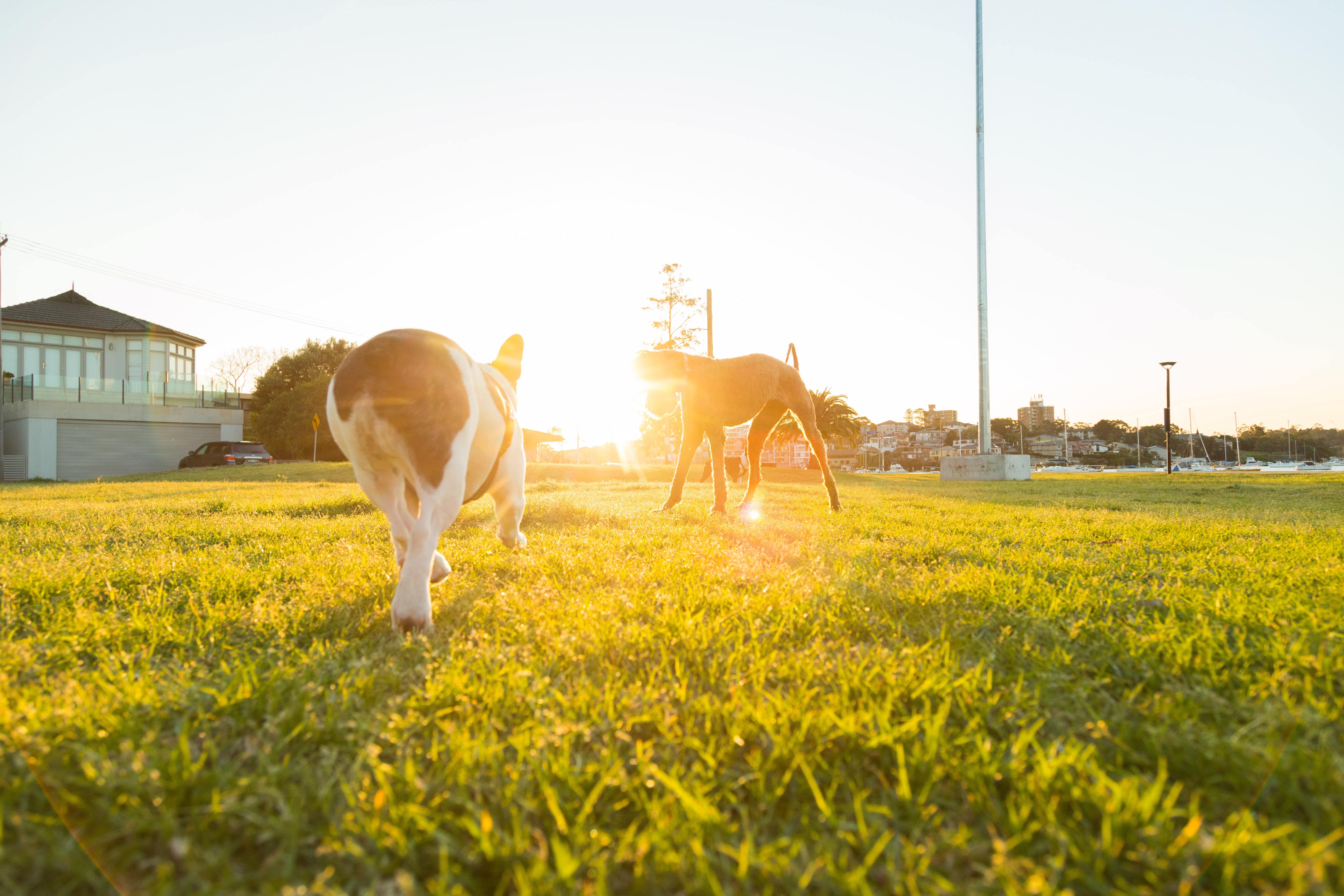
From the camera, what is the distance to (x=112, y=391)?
3166cm

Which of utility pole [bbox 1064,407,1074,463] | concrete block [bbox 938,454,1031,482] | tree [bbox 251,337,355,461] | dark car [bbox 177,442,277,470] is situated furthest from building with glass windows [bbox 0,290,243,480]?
utility pole [bbox 1064,407,1074,463]

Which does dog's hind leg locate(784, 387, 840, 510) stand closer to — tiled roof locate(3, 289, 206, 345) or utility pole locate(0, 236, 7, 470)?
utility pole locate(0, 236, 7, 470)

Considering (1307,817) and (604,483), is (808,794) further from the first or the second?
(604,483)

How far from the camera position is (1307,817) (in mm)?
1258

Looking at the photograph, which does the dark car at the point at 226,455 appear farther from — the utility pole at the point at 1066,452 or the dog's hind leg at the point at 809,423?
the utility pole at the point at 1066,452

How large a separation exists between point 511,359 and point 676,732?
9.79 feet

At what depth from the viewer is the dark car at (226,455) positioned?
2944 cm

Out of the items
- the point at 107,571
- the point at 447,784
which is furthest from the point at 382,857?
the point at 107,571

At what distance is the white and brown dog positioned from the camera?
2.45m

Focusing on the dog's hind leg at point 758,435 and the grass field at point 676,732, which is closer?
the grass field at point 676,732

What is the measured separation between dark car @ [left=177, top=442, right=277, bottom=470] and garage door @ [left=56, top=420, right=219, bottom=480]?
2.02 m

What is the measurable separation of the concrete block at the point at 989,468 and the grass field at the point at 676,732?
1918 cm

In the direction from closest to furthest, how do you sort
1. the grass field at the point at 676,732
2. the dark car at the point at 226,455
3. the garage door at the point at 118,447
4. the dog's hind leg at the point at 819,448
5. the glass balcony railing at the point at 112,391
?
the grass field at the point at 676,732, the dog's hind leg at the point at 819,448, the dark car at the point at 226,455, the glass balcony railing at the point at 112,391, the garage door at the point at 118,447

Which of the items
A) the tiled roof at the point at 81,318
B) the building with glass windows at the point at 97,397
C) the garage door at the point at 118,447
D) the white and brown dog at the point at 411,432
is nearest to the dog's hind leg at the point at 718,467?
the white and brown dog at the point at 411,432
